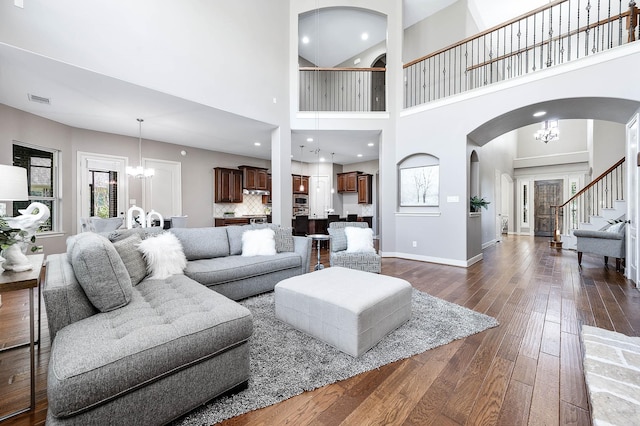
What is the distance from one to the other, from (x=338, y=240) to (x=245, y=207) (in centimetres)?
505

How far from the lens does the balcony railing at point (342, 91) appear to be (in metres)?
7.52

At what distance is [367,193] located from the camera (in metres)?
9.34

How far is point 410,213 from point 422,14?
4.93 meters

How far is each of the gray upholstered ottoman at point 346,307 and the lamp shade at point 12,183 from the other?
2207 mm

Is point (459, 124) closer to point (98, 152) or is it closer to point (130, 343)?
Answer: point (130, 343)

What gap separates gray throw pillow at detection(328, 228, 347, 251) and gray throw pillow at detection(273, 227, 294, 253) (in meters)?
0.74

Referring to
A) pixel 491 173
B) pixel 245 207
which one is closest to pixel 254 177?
pixel 245 207

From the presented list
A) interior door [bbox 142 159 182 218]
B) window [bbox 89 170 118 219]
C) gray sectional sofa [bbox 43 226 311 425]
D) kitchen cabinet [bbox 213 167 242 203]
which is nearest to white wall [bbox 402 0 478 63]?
kitchen cabinet [bbox 213 167 242 203]

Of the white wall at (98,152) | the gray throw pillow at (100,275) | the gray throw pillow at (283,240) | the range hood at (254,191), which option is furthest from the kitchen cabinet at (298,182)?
the gray throw pillow at (100,275)

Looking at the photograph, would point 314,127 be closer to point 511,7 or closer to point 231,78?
point 231,78

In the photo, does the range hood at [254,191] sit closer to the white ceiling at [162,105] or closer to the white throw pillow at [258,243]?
the white ceiling at [162,105]

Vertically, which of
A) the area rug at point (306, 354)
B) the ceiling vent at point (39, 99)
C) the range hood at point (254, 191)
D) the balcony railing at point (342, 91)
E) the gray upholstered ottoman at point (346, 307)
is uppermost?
the balcony railing at point (342, 91)

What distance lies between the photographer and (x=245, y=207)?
27.7 ft

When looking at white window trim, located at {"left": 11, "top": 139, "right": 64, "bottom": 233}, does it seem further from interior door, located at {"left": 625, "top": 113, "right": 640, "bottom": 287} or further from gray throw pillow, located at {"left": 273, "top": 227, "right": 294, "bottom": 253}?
interior door, located at {"left": 625, "top": 113, "right": 640, "bottom": 287}
